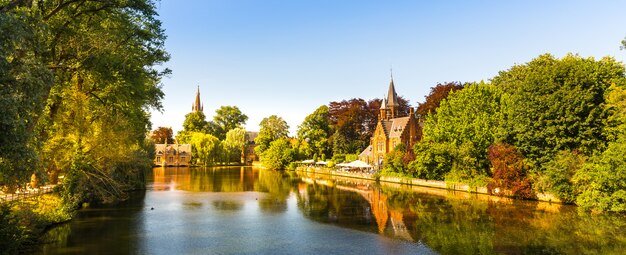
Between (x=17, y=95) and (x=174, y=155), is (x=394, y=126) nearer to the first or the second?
(x=17, y=95)

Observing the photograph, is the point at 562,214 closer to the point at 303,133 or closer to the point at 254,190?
the point at 254,190

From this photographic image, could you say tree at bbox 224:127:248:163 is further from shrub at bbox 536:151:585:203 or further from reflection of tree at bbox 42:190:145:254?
shrub at bbox 536:151:585:203

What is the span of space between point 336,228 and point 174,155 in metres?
78.0

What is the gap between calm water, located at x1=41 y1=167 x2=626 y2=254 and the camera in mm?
15875

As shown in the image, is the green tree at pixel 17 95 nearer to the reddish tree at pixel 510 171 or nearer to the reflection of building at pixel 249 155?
the reddish tree at pixel 510 171

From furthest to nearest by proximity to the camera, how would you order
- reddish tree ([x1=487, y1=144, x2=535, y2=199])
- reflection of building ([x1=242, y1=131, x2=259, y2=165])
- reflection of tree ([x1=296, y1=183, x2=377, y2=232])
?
reflection of building ([x1=242, y1=131, x2=259, y2=165]) < reddish tree ([x1=487, y1=144, x2=535, y2=199]) < reflection of tree ([x1=296, y1=183, x2=377, y2=232])

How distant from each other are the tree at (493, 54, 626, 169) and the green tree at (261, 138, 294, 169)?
47.5 m

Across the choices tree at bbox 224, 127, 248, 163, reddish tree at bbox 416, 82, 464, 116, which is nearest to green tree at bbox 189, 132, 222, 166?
tree at bbox 224, 127, 248, 163

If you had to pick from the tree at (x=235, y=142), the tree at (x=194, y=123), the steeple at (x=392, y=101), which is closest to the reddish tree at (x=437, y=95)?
the steeple at (x=392, y=101)

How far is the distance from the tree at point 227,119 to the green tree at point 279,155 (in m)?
34.3

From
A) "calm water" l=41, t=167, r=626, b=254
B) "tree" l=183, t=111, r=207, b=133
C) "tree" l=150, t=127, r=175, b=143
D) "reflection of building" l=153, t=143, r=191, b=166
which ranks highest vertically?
"tree" l=183, t=111, r=207, b=133

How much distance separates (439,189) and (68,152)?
2918 cm

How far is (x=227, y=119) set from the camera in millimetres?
109500

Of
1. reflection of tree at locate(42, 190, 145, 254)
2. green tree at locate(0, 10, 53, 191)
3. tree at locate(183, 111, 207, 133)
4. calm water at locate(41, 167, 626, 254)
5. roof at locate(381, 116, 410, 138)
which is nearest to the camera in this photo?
green tree at locate(0, 10, 53, 191)
